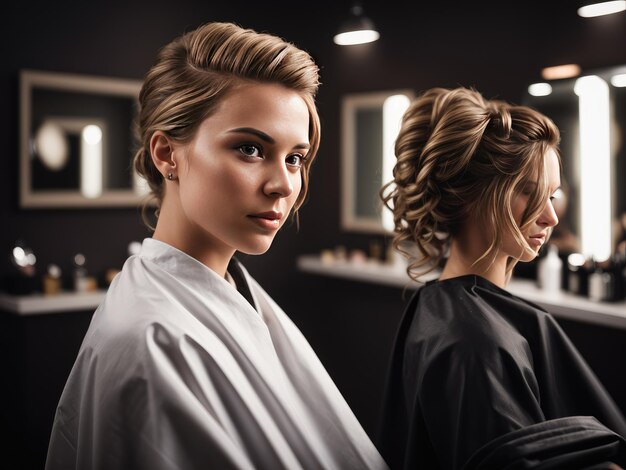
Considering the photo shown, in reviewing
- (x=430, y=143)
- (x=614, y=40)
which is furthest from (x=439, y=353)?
(x=614, y=40)

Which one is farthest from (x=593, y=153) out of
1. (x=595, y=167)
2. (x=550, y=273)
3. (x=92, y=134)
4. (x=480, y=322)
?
(x=92, y=134)

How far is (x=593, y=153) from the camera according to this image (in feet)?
9.91

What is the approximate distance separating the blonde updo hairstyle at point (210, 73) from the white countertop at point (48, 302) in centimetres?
235

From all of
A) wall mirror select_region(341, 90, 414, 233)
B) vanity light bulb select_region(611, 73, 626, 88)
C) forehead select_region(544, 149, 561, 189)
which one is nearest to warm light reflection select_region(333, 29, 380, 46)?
wall mirror select_region(341, 90, 414, 233)

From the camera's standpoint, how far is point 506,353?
109 cm

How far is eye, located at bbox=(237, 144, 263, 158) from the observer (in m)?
0.94

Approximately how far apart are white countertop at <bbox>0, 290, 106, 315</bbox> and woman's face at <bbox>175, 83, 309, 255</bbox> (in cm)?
242

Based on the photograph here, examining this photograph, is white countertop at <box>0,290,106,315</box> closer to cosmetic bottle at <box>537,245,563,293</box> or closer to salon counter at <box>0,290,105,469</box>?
salon counter at <box>0,290,105,469</box>

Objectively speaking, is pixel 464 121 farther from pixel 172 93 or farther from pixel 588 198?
pixel 588 198

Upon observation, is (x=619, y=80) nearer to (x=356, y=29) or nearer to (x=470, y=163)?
(x=356, y=29)

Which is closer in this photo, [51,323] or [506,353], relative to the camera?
[506,353]

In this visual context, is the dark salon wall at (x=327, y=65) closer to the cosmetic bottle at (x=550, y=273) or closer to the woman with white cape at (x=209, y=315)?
the cosmetic bottle at (x=550, y=273)

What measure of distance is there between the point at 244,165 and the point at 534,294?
7.56 ft

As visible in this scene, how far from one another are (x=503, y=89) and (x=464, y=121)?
95.0 inches
